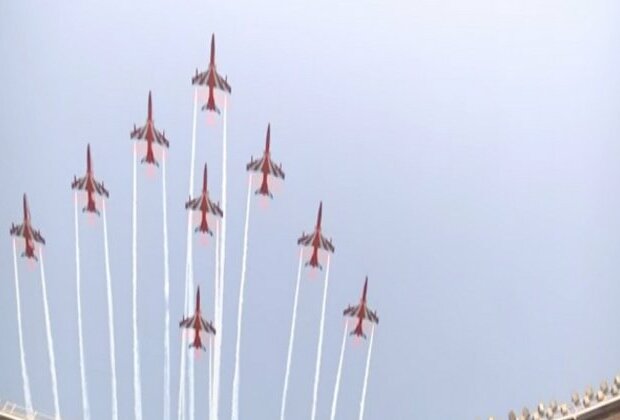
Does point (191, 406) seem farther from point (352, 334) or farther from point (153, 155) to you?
point (153, 155)

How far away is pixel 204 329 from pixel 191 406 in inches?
54.4

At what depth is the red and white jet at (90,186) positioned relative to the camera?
15727 millimetres

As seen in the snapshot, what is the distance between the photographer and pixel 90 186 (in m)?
15.7

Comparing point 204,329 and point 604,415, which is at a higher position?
point 204,329

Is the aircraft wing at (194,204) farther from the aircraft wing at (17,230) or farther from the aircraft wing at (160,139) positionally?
the aircraft wing at (17,230)

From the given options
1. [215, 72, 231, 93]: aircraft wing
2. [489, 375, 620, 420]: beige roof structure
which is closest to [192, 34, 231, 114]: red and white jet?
[215, 72, 231, 93]: aircraft wing

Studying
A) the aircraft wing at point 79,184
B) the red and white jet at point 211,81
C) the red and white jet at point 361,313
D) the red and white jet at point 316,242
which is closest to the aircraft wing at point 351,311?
the red and white jet at point 361,313

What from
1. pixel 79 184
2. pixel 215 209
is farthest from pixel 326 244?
pixel 79 184

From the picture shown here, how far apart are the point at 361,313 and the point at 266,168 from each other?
271cm

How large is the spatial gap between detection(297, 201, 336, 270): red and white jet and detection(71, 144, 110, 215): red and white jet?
3269mm

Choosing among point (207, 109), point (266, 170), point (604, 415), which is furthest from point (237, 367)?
point (604, 415)

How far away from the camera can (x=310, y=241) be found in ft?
51.4

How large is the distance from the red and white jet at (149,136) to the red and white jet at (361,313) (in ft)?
12.8

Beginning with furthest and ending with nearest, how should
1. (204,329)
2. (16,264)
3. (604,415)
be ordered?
(16,264) → (204,329) → (604,415)
